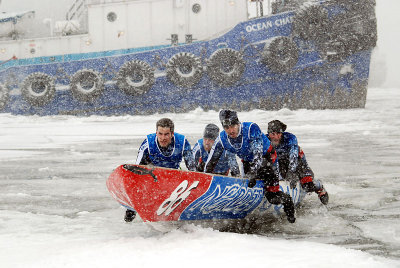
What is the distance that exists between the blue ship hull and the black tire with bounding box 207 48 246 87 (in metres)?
0.04

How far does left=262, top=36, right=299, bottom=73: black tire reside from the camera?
19.0m

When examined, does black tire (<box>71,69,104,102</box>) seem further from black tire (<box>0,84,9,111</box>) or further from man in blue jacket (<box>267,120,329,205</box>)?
man in blue jacket (<box>267,120,329,205</box>)

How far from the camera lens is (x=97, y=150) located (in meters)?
12.9

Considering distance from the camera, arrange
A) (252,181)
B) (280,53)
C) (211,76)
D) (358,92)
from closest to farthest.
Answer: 1. (252,181)
2. (280,53)
3. (211,76)
4. (358,92)

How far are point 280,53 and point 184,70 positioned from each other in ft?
12.0

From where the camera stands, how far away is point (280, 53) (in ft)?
62.8

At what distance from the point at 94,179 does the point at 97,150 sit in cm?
376

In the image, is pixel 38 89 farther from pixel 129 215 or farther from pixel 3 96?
pixel 129 215

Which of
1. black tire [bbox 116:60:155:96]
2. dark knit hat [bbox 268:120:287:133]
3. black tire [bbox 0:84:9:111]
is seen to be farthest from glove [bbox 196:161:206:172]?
black tire [bbox 0:84:9:111]

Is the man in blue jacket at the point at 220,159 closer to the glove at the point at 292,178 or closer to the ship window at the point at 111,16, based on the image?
the glove at the point at 292,178

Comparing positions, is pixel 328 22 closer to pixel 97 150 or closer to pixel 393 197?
pixel 97 150

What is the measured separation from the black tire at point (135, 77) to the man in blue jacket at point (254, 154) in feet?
44.6

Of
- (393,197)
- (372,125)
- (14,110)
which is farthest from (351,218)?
(14,110)

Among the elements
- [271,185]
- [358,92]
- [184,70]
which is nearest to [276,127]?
[271,185]
